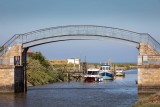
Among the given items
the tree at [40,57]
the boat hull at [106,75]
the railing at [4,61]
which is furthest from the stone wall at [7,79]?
the boat hull at [106,75]

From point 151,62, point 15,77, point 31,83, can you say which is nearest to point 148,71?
point 151,62

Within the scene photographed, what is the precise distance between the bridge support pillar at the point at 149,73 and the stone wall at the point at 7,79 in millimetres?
14034

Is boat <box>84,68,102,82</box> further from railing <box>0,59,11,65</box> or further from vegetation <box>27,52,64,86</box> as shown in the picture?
railing <box>0,59,11,65</box>

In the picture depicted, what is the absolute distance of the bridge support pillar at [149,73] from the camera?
165ft

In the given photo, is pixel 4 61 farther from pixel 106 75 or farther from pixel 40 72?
pixel 106 75

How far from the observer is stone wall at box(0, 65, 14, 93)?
53.0 m

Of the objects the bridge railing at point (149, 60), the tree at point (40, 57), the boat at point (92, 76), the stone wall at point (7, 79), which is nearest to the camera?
the bridge railing at point (149, 60)

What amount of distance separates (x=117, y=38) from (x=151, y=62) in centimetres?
484

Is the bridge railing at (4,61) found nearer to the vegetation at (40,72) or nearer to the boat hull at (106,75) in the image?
the vegetation at (40,72)

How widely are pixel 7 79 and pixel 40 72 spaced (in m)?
25.4

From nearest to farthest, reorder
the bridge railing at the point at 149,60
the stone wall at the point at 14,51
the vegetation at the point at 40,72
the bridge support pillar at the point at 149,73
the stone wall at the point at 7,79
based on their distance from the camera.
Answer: the bridge support pillar at the point at 149,73 < the bridge railing at the point at 149,60 < the stone wall at the point at 7,79 < the stone wall at the point at 14,51 < the vegetation at the point at 40,72

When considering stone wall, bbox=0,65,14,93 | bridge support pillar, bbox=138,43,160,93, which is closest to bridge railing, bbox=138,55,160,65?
bridge support pillar, bbox=138,43,160,93

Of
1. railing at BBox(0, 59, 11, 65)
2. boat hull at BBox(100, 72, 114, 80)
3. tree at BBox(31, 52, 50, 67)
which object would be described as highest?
tree at BBox(31, 52, 50, 67)

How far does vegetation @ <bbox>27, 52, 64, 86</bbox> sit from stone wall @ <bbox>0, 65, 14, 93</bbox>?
1804 centimetres
